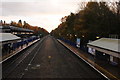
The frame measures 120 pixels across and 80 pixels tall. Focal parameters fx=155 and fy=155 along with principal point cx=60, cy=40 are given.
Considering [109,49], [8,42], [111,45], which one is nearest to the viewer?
[109,49]

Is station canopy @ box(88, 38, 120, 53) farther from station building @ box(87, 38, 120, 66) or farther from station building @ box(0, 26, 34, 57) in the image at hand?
station building @ box(0, 26, 34, 57)

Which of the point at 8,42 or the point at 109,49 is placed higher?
the point at 8,42

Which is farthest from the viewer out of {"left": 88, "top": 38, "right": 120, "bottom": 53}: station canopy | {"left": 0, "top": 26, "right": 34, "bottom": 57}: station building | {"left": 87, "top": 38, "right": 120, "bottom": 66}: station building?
{"left": 0, "top": 26, "right": 34, "bottom": 57}: station building

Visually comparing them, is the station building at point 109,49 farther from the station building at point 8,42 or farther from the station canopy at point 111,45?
the station building at point 8,42

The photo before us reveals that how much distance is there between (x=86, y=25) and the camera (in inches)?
1351

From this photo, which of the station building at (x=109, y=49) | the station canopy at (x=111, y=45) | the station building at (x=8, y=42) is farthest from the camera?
the station building at (x=8, y=42)

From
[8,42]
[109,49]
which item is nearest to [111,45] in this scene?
[109,49]

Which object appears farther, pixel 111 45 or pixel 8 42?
pixel 8 42

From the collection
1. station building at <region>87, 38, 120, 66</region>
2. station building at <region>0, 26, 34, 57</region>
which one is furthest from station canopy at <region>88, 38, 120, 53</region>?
station building at <region>0, 26, 34, 57</region>

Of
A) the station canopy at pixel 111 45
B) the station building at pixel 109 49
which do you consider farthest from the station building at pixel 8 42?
the station canopy at pixel 111 45

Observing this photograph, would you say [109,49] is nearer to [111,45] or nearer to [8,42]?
[111,45]

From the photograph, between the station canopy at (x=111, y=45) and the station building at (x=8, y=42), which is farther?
the station building at (x=8, y=42)

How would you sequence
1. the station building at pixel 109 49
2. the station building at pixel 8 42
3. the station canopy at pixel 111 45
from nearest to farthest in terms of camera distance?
the station building at pixel 109 49, the station canopy at pixel 111 45, the station building at pixel 8 42

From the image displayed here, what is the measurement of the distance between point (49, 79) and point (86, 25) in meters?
23.2
